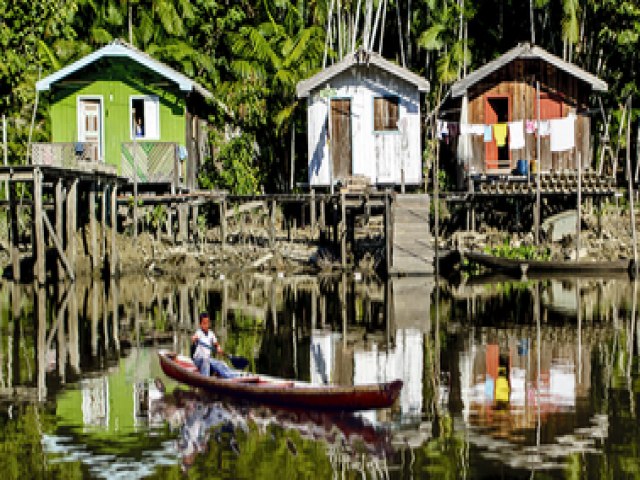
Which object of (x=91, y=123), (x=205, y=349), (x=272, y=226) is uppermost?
(x=91, y=123)

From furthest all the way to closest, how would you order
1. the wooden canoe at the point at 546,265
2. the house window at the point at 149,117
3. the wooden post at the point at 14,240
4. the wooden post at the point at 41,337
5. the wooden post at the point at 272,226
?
the house window at the point at 149,117 < the wooden post at the point at 272,226 < the wooden canoe at the point at 546,265 < the wooden post at the point at 14,240 < the wooden post at the point at 41,337

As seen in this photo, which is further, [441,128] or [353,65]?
[441,128]

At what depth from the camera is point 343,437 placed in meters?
17.6

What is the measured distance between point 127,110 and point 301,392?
27809 mm

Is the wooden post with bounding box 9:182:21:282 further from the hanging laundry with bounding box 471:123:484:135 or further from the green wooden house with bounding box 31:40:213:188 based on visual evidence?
the hanging laundry with bounding box 471:123:484:135

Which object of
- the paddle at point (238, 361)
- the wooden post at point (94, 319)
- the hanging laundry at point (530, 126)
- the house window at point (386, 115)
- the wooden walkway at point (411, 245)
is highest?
the house window at point (386, 115)

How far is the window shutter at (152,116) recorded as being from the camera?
148 feet

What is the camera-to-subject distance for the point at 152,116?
4525 cm

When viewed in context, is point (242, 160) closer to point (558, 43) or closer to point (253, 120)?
point (253, 120)

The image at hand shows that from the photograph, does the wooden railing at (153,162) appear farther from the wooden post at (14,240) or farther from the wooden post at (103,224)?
the wooden post at (14,240)

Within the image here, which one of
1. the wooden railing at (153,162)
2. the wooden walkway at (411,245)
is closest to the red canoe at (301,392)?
the wooden walkway at (411,245)

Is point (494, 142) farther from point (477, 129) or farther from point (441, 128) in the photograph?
point (441, 128)

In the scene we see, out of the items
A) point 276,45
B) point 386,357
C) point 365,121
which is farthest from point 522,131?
point 386,357

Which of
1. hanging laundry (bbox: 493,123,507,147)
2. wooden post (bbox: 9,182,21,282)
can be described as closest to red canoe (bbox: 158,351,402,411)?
wooden post (bbox: 9,182,21,282)
